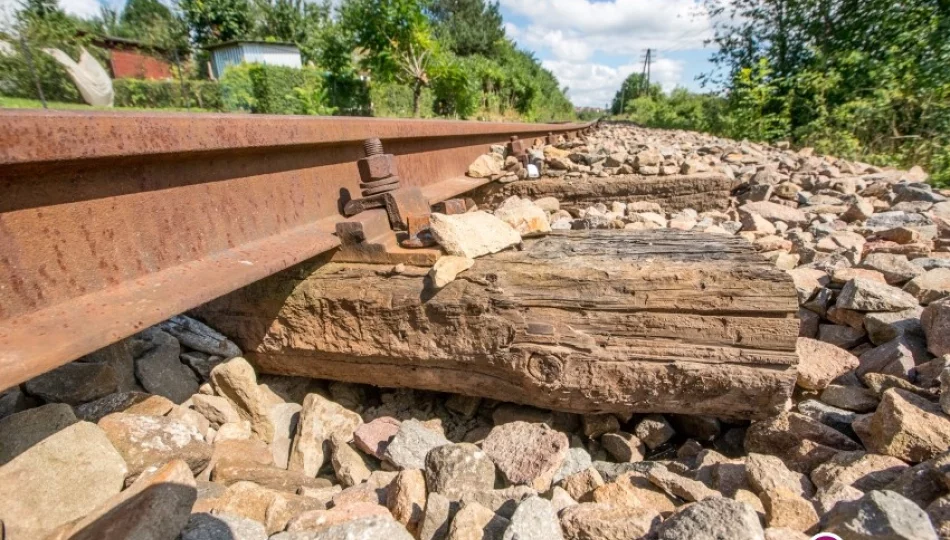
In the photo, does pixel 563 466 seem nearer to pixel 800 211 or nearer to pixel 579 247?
pixel 579 247

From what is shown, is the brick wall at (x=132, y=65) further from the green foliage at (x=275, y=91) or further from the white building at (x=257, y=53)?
the green foliage at (x=275, y=91)

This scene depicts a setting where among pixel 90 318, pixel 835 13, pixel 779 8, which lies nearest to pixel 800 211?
pixel 90 318

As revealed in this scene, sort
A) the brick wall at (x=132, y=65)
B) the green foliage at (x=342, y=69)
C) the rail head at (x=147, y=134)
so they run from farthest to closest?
the brick wall at (x=132, y=65) < the green foliage at (x=342, y=69) < the rail head at (x=147, y=134)

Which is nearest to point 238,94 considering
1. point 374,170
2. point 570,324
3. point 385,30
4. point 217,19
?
point 385,30

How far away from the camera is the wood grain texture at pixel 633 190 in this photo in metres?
3.71

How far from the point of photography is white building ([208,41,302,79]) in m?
32.4

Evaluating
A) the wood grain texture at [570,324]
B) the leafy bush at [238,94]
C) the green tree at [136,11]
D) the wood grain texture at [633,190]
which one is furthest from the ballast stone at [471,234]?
the green tree at [136,11]

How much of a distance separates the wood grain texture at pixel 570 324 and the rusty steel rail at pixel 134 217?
33 cm

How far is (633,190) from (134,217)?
3.32 m

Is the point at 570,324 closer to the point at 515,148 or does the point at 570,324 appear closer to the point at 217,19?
the point at 515,148

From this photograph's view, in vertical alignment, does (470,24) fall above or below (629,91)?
above

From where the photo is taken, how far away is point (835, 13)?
11406mm

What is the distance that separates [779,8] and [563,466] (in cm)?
1591

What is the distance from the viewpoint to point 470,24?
4197 cm
